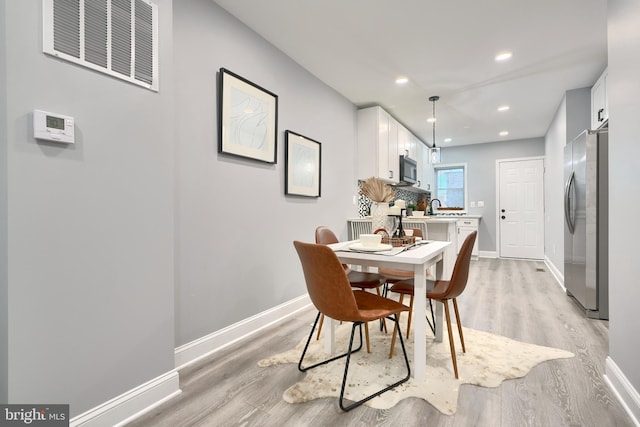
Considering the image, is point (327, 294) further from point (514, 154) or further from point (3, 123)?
point (514, 154)

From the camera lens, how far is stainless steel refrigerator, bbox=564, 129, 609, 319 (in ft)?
8.65

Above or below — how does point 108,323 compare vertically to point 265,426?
above

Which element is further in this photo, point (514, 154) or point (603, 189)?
point (514, 154)

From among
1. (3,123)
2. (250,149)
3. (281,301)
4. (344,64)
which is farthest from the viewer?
(344,64)

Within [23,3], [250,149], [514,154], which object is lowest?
[250,149]

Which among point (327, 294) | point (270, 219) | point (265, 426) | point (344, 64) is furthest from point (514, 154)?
point (265, 426)

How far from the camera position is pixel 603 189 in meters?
2.63

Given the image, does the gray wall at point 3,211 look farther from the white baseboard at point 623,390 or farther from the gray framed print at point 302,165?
the white baseboard at point 623,390

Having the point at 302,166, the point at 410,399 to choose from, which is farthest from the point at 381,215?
the point at 302,166

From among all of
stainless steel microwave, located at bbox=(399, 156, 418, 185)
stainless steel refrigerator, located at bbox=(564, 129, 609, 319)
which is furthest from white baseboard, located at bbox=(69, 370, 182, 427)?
stainless steel microwave, located at bbox=(399, 156, 418, 185)

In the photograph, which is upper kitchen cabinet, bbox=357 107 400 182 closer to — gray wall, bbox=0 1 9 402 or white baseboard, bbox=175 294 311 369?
white baseboard, bbox=175 294 311 369

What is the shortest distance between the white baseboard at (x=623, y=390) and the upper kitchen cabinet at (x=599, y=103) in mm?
2572

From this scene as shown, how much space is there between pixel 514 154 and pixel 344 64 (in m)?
5.04

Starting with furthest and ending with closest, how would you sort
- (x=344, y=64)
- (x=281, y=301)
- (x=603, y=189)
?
(x=344, y=64), (x=281, y=301), (x=603, y=189)
